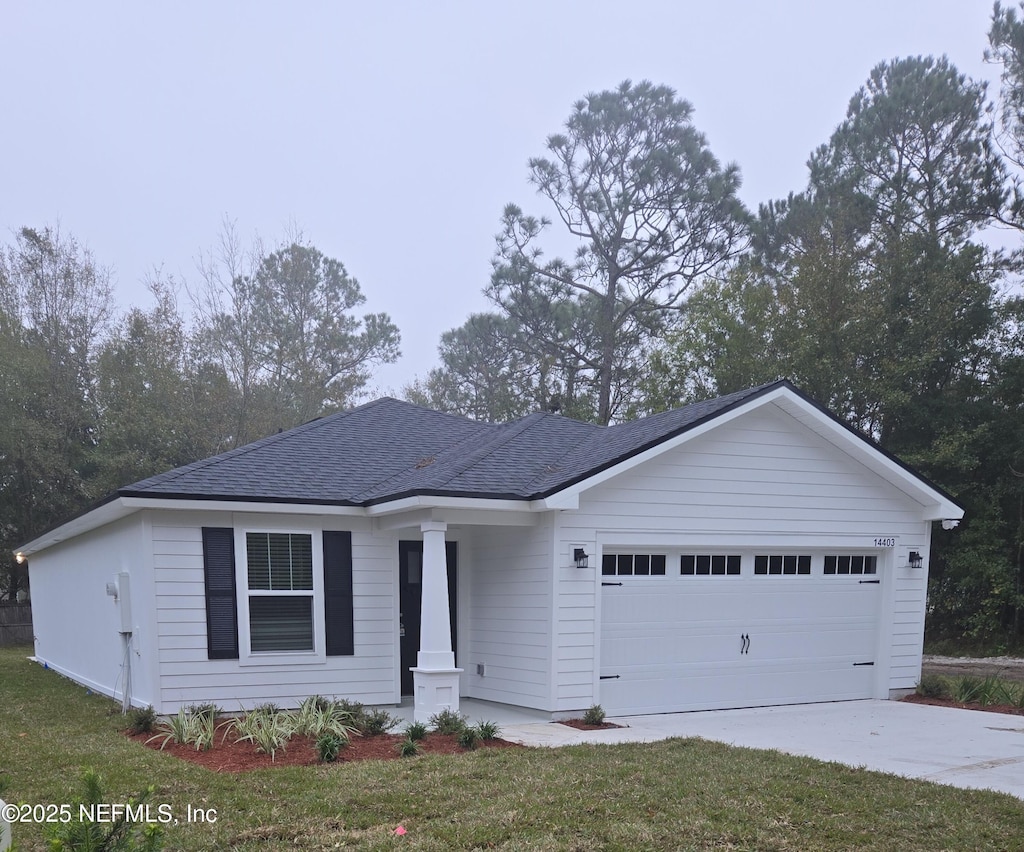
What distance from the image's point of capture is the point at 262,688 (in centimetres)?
977

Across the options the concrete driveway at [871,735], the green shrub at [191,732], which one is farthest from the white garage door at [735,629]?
the green shrub at [191,732]

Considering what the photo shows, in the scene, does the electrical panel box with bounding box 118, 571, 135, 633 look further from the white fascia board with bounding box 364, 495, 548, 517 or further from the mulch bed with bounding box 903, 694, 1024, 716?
the mulch bed with bounding box 903, 694, 1024, 716

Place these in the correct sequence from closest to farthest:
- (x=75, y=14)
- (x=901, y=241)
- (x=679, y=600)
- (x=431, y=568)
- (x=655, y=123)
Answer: (x=431, y=568) < (x=679, y=600) < (x=75, y=14) < (x=901, y=241) < (x=655, y=123)

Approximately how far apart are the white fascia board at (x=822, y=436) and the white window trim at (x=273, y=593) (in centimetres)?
288

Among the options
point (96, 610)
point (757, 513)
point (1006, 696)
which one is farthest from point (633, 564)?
point (96, 610)

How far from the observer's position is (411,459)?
40.2 ft

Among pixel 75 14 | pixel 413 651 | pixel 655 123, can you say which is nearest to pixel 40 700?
pixel 413 651

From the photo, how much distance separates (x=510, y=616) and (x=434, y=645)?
58.9 inches

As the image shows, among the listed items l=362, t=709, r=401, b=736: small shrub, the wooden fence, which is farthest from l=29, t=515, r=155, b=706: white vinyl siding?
the wooden fence

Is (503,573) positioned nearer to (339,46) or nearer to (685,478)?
(685,478)

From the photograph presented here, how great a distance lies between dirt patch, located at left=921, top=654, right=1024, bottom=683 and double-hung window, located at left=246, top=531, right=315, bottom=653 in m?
10.9

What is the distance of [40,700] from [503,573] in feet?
20.9

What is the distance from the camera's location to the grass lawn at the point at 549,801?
4977mm

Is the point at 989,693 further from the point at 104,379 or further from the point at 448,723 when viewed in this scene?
the point at 104,379
